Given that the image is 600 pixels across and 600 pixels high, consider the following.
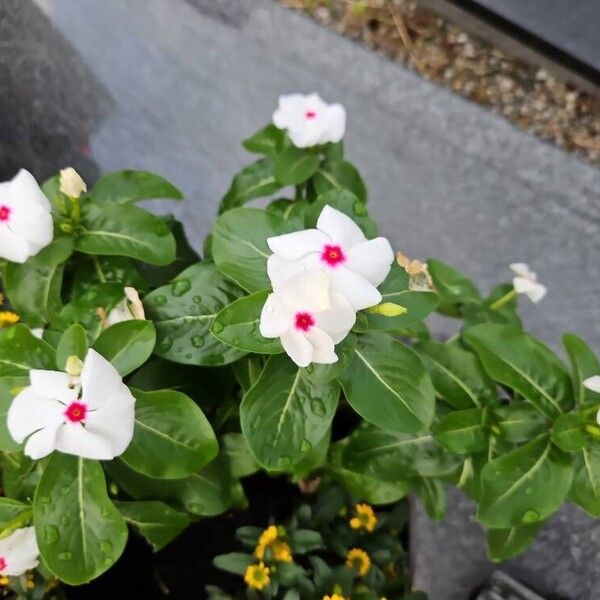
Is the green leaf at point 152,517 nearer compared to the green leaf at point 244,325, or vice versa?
the green leaf at point 244,325

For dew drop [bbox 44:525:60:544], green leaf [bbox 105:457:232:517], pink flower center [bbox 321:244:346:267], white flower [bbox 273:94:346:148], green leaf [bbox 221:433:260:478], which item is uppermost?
A: pink flower center [bbox 321:244:346:267]

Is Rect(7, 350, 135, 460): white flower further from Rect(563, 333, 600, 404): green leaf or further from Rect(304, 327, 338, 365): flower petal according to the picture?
Rect(563, 333, 600, 404): green leaf

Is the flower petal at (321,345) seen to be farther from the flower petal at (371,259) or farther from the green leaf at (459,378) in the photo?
the green leaf at (459,378)

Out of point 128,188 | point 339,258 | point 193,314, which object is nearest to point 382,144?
point 128,188

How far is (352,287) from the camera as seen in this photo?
0.57 m

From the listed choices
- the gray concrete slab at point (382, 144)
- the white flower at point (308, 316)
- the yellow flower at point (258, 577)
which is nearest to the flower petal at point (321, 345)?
the white flower at point (308, 316)

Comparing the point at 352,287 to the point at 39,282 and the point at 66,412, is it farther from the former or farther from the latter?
the point at 39,282

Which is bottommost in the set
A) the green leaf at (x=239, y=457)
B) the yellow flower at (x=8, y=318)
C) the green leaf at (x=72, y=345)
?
the green leaf at (x=239, y=457)

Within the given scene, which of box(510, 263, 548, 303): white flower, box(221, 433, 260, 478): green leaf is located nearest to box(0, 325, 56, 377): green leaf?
box(221, 433, 260, 478): green leaf

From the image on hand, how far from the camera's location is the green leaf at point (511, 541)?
2.79ft

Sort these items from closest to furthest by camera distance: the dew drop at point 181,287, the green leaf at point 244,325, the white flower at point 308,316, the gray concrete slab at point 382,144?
the white flower at point 308,316
the green leaf at point 244,325
the dew drop at point 181,287
the gray concrete slab at point 382,144

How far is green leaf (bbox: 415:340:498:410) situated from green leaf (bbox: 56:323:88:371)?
0.38 meters

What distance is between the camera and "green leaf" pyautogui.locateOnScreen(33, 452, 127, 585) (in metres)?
0.67

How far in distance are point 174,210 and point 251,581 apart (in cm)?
72
